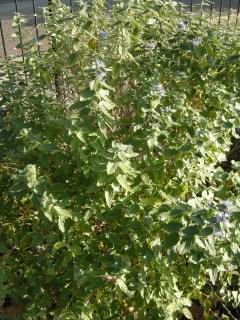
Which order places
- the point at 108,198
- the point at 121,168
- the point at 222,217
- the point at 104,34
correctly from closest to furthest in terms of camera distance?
the point at 222,217
the point at 121,168
the point at 108,198
the point at 104,34

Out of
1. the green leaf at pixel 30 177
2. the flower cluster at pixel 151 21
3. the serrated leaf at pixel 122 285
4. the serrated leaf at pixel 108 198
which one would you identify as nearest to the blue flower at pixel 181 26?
the flower cluster at pixel 151 21

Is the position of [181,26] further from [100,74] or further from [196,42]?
[100,74]

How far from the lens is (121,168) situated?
210cm

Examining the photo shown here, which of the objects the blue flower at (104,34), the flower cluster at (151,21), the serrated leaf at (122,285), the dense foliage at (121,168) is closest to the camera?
the dense foliage at (121,168)

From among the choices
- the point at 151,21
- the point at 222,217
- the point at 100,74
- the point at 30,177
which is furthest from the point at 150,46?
the point at 222,217

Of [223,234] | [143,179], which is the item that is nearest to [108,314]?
[143,179]

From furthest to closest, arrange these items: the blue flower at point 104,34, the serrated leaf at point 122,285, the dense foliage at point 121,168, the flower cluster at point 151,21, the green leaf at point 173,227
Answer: the flower cluster at point 151,21 < the blue flower at point 104,34 < the serrated leaf at point 122,285 < the dense foliage at point 121,168 < the green leaf at point 173,227

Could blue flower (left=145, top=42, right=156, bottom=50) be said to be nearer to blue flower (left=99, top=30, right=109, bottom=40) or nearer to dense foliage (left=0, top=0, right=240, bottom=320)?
dense foliage (left=0, top=0, right=240, bottom=320)

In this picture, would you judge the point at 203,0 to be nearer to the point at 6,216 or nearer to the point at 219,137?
the point at 219,137

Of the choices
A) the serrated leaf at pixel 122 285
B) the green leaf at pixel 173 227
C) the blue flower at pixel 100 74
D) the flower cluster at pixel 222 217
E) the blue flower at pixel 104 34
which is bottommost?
the serrated leaf at pixel 122 285

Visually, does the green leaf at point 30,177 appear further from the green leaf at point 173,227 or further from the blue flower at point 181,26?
the blue flower at point 181,26

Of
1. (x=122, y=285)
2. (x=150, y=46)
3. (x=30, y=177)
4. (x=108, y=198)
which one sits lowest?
(x=122, y=285)

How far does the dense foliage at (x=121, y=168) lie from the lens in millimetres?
2190

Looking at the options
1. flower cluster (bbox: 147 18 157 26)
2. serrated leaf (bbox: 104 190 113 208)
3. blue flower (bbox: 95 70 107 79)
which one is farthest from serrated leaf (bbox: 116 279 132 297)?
flower cluster (bbox: 147 18 157 26)
